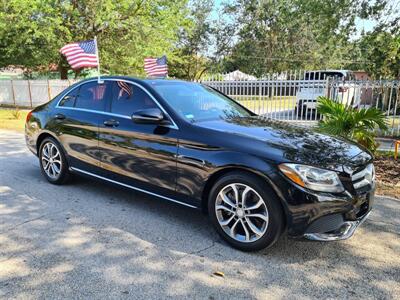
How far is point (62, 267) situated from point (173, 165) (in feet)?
4.79

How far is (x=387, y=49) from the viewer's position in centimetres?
1177

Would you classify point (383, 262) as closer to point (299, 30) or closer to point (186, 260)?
point (186, 260)

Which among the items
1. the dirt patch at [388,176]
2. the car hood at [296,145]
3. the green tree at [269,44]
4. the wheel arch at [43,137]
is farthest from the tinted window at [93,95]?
the green tree at [269,44]

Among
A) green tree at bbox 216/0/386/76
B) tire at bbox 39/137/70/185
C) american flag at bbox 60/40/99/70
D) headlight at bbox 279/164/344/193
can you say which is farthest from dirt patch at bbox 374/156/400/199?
green tree at bbox 216/0/386/76

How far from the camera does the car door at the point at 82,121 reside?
16.1 feet

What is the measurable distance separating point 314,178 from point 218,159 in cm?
92

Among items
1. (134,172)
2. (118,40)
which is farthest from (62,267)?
(118,40)

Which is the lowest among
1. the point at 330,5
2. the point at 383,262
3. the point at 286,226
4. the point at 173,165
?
the point at 383,262

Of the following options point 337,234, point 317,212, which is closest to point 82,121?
point 317,212

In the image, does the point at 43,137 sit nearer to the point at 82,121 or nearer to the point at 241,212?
the point at 82,121

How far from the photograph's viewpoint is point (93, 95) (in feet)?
16.8

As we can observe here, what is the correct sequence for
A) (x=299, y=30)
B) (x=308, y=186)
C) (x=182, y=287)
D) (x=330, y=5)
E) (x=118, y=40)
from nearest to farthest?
(x=182, y=287) → (x=308, y=186) → (x=330, y=5) → (x=118, y=40) → (x=299, y=30)

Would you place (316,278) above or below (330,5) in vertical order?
below

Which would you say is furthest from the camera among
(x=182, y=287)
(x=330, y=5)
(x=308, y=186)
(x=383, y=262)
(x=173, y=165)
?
(x=330, y=5)
